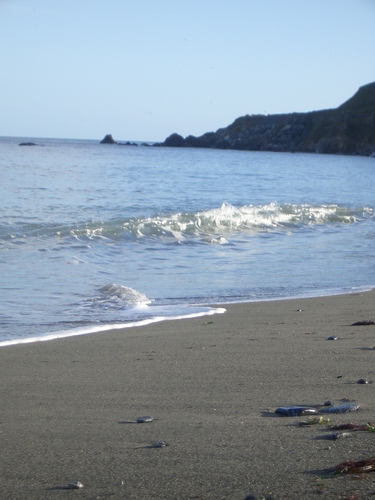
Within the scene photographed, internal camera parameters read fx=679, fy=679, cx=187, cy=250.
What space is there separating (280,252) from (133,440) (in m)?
10.5

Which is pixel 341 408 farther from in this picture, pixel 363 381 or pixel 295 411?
pixel 363 381

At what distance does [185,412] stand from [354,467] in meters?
1.25

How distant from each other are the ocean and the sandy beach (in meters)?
1.17

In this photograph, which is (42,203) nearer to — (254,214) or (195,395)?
(254,214)

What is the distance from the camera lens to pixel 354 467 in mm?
2715

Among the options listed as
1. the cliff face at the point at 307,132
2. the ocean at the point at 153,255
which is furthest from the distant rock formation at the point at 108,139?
the ocean at the point at 153,255

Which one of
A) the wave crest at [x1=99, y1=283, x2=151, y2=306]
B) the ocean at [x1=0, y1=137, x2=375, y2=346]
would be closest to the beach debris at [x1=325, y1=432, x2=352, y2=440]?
the ocean at [x1=0, y1=137, x2=375, y2=346]

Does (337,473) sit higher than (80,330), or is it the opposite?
(337,473)

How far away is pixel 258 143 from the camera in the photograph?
4513 inches

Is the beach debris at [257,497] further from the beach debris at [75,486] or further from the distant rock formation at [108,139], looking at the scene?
the distant rock formation at [108,139]

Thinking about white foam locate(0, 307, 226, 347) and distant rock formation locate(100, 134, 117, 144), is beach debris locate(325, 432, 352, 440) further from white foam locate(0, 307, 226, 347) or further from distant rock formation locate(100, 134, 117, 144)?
distant rock formation locate(100, 134, 117, 144)

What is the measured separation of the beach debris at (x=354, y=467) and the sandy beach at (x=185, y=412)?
0.04m

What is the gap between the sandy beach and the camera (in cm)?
277

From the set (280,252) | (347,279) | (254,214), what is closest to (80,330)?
(347,279)
